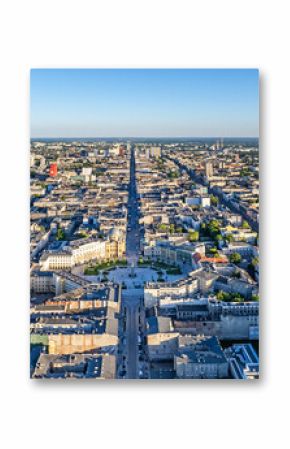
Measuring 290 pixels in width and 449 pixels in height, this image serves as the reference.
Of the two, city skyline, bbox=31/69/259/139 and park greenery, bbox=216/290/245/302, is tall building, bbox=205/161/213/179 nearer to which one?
city skyline, bbox=31/69/259/139

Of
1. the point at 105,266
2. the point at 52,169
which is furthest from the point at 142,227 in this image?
the point at 52,169

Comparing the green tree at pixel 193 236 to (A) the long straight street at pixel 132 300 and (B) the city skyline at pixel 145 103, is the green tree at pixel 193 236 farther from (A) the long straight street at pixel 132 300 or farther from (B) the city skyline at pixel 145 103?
(B) the city skyline at pixel 145 103

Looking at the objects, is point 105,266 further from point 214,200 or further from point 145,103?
point 145,103

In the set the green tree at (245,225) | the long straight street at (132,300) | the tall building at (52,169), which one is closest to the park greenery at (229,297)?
the green tree at (245,225)
